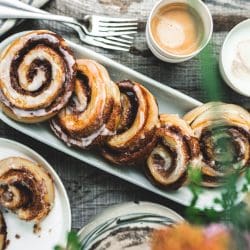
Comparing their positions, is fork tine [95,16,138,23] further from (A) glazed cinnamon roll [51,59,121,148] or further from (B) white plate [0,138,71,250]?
(B) white plate [0,138,71,250]

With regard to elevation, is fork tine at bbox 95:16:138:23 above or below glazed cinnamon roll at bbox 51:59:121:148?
above

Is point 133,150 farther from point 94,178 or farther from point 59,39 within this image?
point 59,39

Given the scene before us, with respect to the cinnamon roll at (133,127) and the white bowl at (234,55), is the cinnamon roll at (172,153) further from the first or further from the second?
the white bowl at (234,55)

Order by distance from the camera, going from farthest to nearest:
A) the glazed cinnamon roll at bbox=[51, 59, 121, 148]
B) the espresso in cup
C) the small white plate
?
the espresso in cup, the glazed cinnamon roll at bbox=[51, 59, 121, 148], the small white plate

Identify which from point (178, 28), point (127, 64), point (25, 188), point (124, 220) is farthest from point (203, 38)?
point (124, 220)

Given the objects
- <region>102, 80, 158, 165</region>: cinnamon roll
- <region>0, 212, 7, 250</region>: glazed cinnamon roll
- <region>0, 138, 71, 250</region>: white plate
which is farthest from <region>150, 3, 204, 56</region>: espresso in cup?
<region>0, 212, 7, 250</region>: glazed cinnamon roll

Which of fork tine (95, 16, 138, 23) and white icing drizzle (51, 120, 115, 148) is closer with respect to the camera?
white icing drizzle (51, 120, 115, 148)

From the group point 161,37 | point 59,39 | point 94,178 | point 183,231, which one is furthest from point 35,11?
point 183,231
